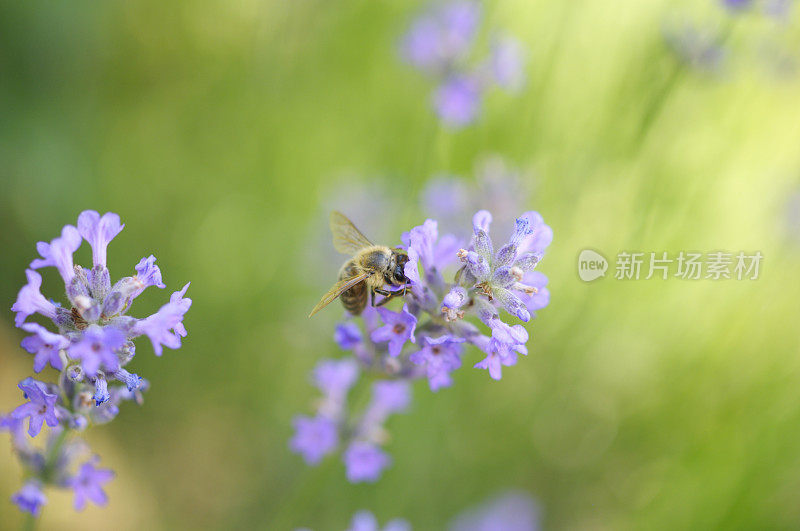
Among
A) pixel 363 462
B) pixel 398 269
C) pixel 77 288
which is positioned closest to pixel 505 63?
pixel 398 269

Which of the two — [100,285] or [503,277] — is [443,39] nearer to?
[503,277]

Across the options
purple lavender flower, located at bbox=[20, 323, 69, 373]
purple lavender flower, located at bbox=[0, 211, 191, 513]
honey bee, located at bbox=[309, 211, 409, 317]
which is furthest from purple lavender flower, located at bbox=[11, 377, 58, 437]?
honey bee, located at bbox=[309, 211, 409, 317]

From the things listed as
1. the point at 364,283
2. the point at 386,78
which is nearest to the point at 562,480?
the point at 364,283

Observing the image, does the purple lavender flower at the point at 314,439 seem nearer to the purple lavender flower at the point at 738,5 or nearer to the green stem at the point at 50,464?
the green stem at the point at 50,464

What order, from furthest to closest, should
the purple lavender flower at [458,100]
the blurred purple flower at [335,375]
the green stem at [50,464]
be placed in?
the purple lavender flower at [458,100] < the blurred purple flower at [335,375] < the green stem at [50,464]

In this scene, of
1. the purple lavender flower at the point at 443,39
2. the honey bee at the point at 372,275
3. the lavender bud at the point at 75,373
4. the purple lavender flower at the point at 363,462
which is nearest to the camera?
the lavender bud at the point at 75,373

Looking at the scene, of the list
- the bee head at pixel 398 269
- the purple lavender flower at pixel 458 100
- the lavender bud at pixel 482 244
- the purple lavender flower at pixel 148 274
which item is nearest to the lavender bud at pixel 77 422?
the purple lavender flower at pixel 148 274
